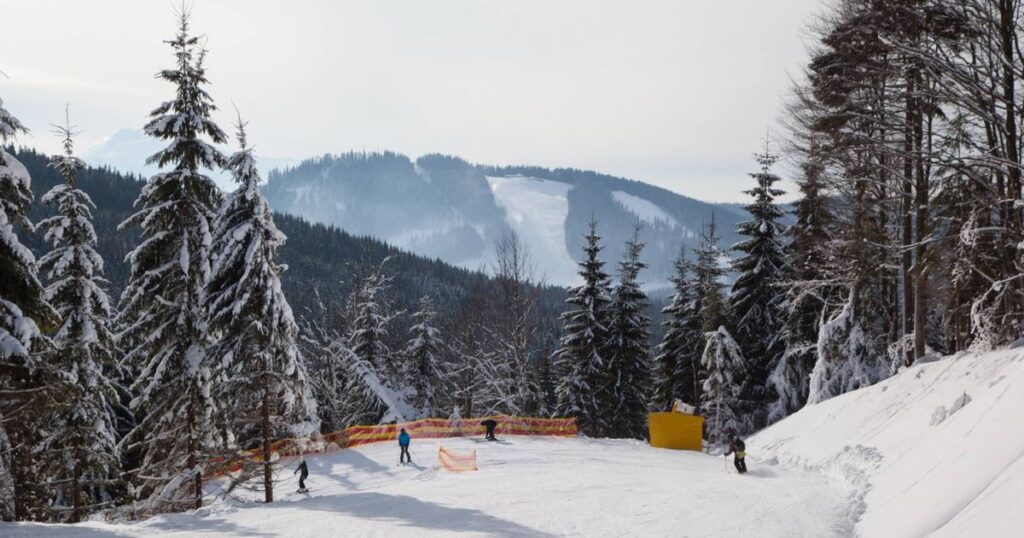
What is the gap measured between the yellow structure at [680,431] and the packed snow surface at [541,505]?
496cm

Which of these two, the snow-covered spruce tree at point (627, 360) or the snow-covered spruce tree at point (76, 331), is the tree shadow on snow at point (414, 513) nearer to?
the snow-covered spruce tree at point (76, 331)

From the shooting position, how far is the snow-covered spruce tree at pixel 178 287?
20000mm

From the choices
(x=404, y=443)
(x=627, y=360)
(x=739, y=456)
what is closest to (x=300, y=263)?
(x=627, y=360)

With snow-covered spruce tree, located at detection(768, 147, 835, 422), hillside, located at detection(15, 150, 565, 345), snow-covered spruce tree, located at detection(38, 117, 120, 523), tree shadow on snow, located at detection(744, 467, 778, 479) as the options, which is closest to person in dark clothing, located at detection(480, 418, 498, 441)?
tree shadow on snow, located at detection(744, 467, 778, 479)

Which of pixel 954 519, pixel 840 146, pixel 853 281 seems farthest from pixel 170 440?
pixel 853 281

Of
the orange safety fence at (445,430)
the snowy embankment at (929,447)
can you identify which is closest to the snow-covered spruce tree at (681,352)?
the orange safety fence at (445,430)

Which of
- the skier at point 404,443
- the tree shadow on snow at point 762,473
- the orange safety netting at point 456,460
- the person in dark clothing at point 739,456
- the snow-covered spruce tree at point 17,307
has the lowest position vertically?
the orange safety netting at point 456,460

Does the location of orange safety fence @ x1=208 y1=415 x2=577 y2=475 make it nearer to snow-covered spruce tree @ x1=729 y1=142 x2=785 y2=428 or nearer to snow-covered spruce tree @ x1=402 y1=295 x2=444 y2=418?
snow-covered spruce tree @ x1=402 y1=295 x2=444 y2=418

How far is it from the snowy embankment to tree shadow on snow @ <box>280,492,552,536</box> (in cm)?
773

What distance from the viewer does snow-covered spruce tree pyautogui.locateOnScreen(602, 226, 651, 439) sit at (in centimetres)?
4006

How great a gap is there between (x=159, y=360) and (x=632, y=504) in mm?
14224

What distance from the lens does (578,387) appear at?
40.0m

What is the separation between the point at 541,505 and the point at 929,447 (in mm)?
9354

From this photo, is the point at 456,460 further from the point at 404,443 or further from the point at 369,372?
the point at 369,372
